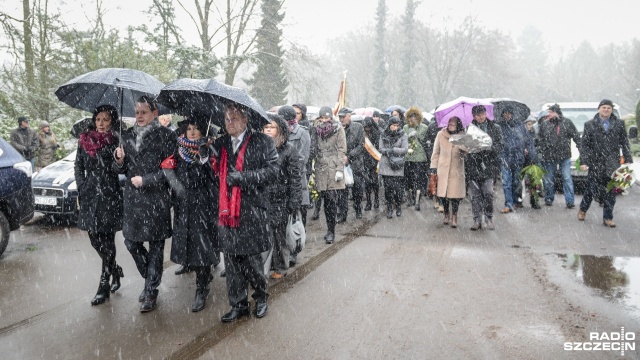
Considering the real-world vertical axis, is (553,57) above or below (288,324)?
above

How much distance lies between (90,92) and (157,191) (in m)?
1.39

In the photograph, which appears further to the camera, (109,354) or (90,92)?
(90,92)

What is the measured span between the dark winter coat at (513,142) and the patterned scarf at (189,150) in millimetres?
7263

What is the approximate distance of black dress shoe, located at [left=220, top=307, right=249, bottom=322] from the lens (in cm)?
433

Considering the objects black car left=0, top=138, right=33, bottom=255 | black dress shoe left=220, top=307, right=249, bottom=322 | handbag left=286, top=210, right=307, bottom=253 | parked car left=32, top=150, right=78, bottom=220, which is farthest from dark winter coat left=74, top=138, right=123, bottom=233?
parked car left=32, top=150, right=78, bottom=220

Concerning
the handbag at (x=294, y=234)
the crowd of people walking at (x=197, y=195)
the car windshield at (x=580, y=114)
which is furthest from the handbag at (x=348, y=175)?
the car windshield at (x=580, y=114)

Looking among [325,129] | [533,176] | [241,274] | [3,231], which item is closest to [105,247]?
[241,274]

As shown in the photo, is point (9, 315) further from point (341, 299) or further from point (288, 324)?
point (341, 299)

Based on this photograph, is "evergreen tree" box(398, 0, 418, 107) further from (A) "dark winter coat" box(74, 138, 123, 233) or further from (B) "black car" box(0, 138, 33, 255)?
(A) "dark winter coat" box(74, 138, 123, 233)

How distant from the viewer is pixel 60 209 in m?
8.29

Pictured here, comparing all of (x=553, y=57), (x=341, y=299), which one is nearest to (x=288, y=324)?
(x=341, y=299)

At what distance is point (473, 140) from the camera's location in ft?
25.3

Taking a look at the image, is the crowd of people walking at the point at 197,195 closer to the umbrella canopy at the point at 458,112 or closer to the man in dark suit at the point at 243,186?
the man in dark suit at the point at 243,186

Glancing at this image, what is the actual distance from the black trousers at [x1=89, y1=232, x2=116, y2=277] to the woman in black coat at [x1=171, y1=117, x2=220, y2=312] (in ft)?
2.81
